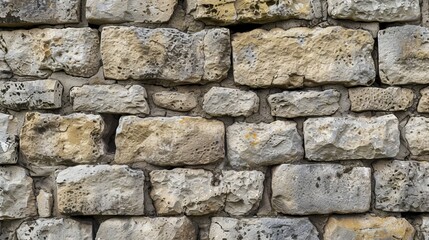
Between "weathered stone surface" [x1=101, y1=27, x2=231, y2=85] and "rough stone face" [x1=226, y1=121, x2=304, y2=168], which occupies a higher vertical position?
"weathered stone surface" [x1=101, y1=27, x2=231, y2=85]

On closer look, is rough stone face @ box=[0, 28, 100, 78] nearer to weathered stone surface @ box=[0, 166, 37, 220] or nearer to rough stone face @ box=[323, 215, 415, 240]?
weathered stone surface @ box=[0, 166, 37, 220]

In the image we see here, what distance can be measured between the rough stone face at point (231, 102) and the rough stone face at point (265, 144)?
65 mm

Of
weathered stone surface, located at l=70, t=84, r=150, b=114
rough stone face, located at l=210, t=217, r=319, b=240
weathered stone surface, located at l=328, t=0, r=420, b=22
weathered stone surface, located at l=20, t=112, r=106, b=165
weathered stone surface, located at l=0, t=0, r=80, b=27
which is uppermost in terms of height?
weathered stone surface, located at l=328, t=0, r=420, b=22

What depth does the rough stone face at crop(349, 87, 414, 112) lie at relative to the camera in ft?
6.58

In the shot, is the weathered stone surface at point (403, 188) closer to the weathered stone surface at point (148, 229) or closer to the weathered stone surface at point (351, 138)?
the weathered stone surface at point (351, 138)

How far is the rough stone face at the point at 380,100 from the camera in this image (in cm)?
201

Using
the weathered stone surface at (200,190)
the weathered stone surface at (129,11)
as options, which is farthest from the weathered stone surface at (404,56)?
the weathered stone surface at (129,11)

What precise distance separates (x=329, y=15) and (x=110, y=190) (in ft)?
3.99

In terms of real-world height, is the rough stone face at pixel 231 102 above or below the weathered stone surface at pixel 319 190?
above

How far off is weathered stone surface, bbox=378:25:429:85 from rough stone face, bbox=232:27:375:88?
71mm

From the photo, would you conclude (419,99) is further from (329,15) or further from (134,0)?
(134,0)

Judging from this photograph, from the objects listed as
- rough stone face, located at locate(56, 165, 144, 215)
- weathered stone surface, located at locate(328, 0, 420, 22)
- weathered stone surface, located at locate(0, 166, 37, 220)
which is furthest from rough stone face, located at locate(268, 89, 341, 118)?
weathered stone surface, located at locate(0, 166, 37, 220)

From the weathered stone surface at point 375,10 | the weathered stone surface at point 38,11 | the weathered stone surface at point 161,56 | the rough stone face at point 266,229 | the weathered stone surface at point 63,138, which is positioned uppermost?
the weathered stone surface at point 375,10

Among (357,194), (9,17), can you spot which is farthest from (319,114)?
(9,17)
